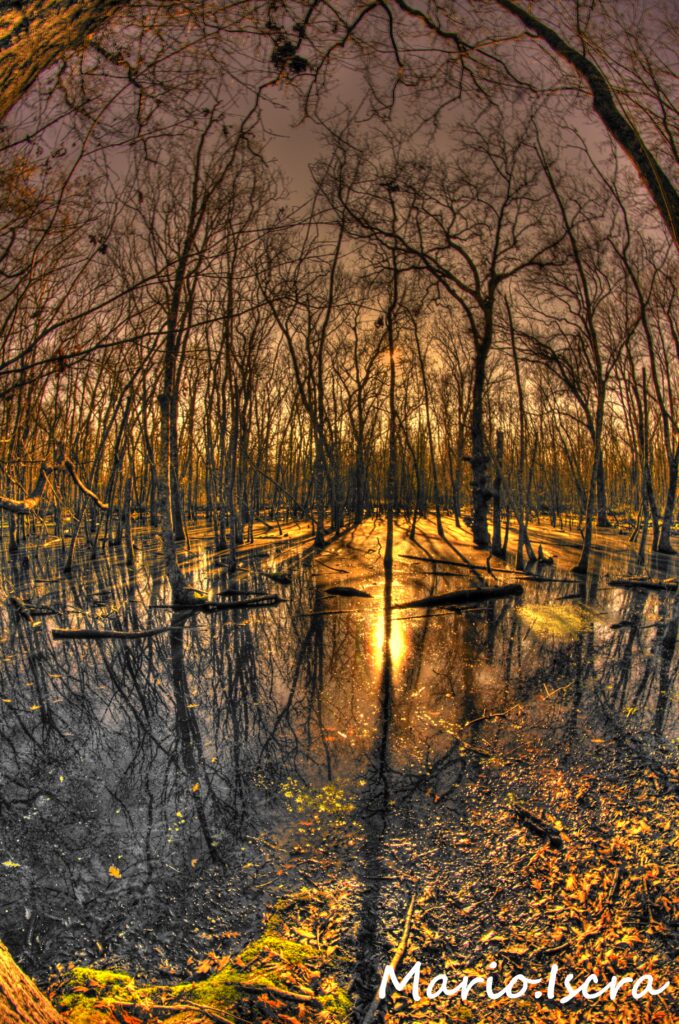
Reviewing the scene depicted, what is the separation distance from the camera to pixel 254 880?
2.66 metres

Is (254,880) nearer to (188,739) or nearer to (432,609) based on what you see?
(188,739)

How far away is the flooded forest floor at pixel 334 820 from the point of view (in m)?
2.10

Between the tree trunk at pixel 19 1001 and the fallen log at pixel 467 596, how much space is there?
824 cm

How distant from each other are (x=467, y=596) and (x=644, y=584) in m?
4.30

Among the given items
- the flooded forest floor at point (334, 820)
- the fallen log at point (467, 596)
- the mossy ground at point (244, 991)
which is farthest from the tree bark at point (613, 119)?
the fallen log at point (467, 596)

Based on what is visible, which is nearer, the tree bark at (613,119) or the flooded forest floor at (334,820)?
the tree bark at (613,119)

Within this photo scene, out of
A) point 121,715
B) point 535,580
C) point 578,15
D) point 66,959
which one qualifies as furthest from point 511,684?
point 535,580

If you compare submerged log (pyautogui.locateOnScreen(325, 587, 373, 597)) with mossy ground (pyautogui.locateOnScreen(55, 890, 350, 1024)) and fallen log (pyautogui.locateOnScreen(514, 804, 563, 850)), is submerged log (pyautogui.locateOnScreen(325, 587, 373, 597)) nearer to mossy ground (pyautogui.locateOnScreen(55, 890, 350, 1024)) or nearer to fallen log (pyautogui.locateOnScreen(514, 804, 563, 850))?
fallen log (pyautogui.locateOnScreen(514, 804, 563, 850))

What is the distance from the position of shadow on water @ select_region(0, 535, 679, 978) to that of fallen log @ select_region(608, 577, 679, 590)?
235 centimetres

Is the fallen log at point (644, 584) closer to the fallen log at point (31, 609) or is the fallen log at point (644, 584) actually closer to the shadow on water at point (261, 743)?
the shadow on water at point (261, 743)

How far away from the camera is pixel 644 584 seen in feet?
35.3

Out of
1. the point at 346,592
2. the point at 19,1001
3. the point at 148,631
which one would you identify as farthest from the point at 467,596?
the point at 19,1001

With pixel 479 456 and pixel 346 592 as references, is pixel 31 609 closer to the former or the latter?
pixel 346 592

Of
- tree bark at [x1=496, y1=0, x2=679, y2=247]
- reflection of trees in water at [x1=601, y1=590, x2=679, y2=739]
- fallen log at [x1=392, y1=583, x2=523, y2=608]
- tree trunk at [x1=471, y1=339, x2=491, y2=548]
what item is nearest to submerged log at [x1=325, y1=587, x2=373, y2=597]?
fallen log at [x1=392, y1=583, x2=523, y2=608]
